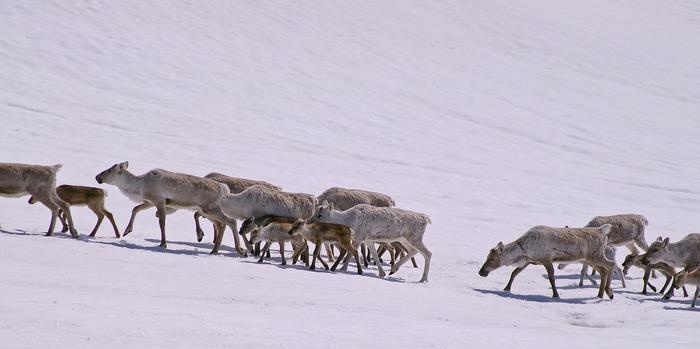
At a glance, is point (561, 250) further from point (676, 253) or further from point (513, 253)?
point (676, 253)

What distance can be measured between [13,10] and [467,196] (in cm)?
2450

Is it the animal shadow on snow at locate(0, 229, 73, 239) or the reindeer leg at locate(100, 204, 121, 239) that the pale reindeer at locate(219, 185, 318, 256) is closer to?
the reindeer leg at locate(100, 204, 121, 239)

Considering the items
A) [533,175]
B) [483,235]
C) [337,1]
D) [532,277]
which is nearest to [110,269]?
[532,277]

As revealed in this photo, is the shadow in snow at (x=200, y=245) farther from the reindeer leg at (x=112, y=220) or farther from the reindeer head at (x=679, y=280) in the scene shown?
the reindeer head at (x=679, y=280)

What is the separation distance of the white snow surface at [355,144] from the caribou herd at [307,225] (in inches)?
22.0

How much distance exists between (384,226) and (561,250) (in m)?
3.36

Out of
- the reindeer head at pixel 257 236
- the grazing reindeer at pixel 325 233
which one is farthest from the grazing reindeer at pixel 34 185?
the grazing reindeer at pixel 325 233

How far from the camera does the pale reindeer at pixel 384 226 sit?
19.5 metres

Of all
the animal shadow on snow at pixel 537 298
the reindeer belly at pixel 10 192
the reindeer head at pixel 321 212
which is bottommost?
the animal shadow on snow at pixel 537 298

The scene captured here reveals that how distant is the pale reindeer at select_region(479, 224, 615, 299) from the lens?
19.6 meters

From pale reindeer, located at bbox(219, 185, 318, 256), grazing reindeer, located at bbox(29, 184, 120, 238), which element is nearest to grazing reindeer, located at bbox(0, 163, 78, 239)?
grazing reindeer, located at bbox(29, 184, 120, 238)

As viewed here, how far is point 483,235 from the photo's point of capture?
94.1 ft

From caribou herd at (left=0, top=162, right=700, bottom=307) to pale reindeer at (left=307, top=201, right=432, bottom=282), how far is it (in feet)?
0.06

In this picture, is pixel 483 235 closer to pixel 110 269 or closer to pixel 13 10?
pixel 110 269
